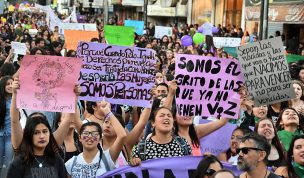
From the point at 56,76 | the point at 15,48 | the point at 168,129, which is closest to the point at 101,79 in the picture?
the point at 56,76

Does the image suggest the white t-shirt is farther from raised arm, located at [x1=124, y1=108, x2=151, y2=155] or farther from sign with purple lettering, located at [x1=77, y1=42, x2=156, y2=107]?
sign with purple lettering, located at [x1=77, y1=42, x2=156, y2=107]

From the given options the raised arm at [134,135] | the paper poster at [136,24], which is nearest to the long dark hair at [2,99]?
the raised arm at [134,135]

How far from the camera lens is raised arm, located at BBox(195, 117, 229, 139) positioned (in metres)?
7.28

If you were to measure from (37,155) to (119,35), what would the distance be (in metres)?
8.43

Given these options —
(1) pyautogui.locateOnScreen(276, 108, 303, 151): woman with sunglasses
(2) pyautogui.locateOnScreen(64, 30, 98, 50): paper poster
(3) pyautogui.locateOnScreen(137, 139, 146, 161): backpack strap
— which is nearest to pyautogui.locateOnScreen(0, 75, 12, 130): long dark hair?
(3) pyautogui.locateOnScreen(137, 139, 146, 161): backpack strap

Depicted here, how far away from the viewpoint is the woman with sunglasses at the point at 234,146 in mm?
6754

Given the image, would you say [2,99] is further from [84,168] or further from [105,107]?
[84,168]

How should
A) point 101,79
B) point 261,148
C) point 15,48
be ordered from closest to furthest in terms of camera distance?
point 261,148
point 101,79
point 15,48

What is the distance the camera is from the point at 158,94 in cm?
861

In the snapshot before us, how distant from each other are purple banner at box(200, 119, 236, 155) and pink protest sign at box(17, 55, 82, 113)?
156 cm

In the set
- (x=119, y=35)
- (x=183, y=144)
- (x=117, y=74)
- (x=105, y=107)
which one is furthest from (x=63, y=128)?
(x=119, y=35)

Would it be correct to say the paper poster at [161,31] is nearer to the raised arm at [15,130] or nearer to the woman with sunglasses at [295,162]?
the raised arm at [15,130]

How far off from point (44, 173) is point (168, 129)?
127 cm

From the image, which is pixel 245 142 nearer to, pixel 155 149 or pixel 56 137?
pixel 155 149
